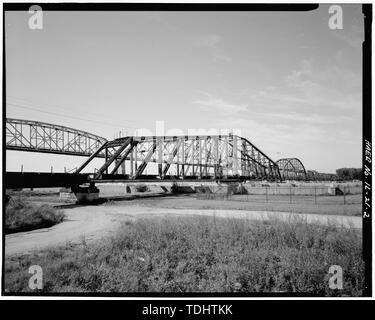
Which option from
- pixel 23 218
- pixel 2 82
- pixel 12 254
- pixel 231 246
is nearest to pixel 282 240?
pixel 231 246

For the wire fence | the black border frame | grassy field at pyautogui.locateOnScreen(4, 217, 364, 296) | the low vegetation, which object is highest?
the black border frame

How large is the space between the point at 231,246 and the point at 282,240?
232 centimetres

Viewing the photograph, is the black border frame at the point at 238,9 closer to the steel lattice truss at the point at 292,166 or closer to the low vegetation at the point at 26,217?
the low vegetation at the point at 26,217

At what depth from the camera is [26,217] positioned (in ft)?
61.5

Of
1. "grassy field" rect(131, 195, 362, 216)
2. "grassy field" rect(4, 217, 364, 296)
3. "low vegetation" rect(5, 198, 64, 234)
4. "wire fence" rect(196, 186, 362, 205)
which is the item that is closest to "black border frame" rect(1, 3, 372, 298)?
"grassy field" rect(4, 217, 364, 296)

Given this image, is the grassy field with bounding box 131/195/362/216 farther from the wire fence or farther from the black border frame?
the black border frame

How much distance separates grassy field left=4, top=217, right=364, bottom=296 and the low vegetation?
8.58m

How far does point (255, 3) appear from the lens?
541 cm

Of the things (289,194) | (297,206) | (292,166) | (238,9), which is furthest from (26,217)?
(292,166)

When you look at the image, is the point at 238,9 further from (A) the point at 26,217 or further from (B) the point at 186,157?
(B) the point at 186,157

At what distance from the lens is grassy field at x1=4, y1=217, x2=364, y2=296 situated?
689 centimetres

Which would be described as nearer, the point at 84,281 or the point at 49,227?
the point at 84,281

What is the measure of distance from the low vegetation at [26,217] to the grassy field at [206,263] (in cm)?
858
